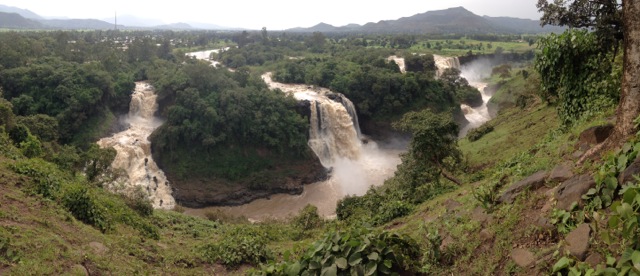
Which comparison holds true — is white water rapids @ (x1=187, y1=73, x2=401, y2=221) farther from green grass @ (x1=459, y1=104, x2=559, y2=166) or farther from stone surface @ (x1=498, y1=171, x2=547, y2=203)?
stone surface @ (x1=498, y1=171, x2=547, y2=203)

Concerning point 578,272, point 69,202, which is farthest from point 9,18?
point 578,272

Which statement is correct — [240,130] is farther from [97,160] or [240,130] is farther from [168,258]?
[168,258]

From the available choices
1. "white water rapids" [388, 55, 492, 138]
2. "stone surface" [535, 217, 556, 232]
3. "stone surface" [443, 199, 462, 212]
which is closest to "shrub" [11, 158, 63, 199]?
"stone surface" [443, 199, 462, 212]

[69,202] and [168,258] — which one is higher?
[69,202]

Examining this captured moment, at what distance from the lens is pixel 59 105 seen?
87.8 feet

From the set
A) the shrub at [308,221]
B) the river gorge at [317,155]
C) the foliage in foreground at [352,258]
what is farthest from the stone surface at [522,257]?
the river gorge at [317,155]

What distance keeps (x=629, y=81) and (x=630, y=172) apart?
1686 millimetres

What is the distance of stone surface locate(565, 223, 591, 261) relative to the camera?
3604 mm

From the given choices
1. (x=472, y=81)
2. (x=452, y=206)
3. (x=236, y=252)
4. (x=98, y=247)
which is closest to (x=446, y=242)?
(x=452, y=206)

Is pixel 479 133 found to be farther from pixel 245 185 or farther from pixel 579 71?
pixel 245 185

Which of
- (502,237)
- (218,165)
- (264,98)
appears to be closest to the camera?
(502,237)

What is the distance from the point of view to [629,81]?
498 centimetres

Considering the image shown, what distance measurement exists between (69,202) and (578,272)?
9.95m

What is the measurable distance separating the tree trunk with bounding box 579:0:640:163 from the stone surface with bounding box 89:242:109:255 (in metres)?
7.95
